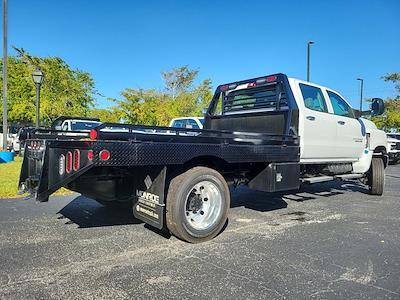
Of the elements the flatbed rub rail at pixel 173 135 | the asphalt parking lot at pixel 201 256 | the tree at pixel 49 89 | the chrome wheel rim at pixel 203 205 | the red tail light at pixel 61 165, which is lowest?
the asphalt parking lot at pixel 201 256

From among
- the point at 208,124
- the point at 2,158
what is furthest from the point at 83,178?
the point at 2,158

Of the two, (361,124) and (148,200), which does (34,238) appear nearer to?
(148,200)

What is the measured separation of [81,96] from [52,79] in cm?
230

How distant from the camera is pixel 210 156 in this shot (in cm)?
470

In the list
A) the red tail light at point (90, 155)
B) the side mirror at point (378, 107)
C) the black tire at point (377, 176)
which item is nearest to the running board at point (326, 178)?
the black tire at point (377, 176)

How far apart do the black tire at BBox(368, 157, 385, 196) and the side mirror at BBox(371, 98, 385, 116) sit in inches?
62.2

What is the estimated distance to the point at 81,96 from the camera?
86.6 feet

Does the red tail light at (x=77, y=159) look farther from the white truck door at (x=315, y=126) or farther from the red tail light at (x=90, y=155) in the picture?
the white truck door at (x=315, y=126)

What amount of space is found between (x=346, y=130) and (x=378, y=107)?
719 mm

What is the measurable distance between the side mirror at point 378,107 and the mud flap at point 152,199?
4.85 meters

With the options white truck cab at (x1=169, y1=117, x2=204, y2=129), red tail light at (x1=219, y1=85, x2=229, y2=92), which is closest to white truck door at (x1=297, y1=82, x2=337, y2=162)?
red tail light at (x1=219, y1=85, x2=229, y2=92)

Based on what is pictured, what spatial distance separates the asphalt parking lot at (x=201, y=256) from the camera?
3.17m

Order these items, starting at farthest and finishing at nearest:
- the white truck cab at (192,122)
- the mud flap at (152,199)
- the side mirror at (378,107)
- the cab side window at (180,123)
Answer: the cab side window at (180,123) → the white truck cab at (192,122) → the side mirror at (378,107) → the mud flap at (152,199)

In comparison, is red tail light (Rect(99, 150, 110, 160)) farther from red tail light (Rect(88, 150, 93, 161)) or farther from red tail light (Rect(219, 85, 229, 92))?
red tail light (Rect(219, 85, 229, 92))
